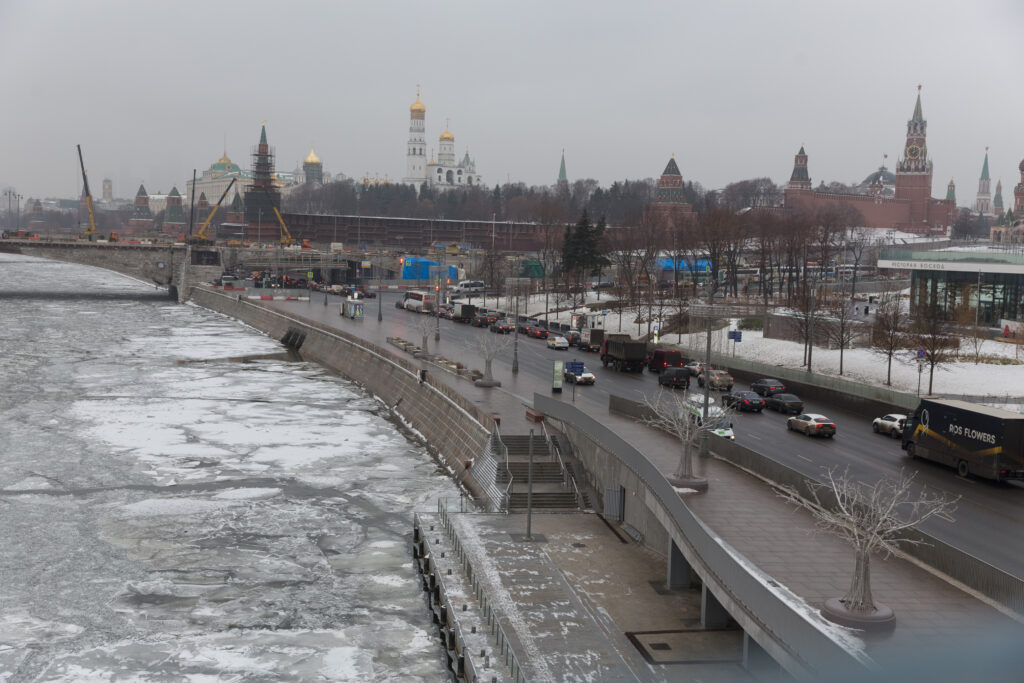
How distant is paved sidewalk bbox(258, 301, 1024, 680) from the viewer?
14.9 meters

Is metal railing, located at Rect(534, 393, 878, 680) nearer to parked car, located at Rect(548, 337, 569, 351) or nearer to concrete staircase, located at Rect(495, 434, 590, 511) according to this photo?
concrete staircase, located at Rect(495, 434, 590, 511)

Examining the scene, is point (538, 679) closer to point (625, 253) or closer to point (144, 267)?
point (625, 253)

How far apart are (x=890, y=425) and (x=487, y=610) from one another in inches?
841

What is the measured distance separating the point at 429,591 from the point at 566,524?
527 centimetres

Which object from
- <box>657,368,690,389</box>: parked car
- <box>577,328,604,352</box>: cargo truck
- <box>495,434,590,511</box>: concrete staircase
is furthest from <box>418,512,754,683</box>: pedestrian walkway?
<box>577,328,604,352</box>: cargo truck

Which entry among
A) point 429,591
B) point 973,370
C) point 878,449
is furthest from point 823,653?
point 973,370

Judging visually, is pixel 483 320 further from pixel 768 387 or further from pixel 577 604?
pixel 577 604

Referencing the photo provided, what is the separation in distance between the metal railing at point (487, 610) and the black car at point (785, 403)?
1881 cm

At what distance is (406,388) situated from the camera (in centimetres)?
4950

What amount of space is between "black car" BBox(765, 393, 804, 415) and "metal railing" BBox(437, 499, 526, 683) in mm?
18810

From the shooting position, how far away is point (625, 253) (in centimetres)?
9531

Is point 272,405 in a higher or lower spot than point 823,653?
lower

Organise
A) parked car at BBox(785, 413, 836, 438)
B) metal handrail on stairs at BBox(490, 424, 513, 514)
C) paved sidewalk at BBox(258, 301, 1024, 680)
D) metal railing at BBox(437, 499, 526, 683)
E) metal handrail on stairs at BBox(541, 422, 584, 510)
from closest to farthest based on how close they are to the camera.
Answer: paved sidewalk at BBox(258, 301, 1024, 680), metal railing at BBox(437, 499, 526, 683), metal handrail on stairs at BBox(490, 424, 513, 514), metal handrail on stairs at BBox(541, 422, 584, 510), parked car at BBox(785, 413, 836, 438)

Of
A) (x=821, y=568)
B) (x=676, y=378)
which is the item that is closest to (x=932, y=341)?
(x=676, y=378)
